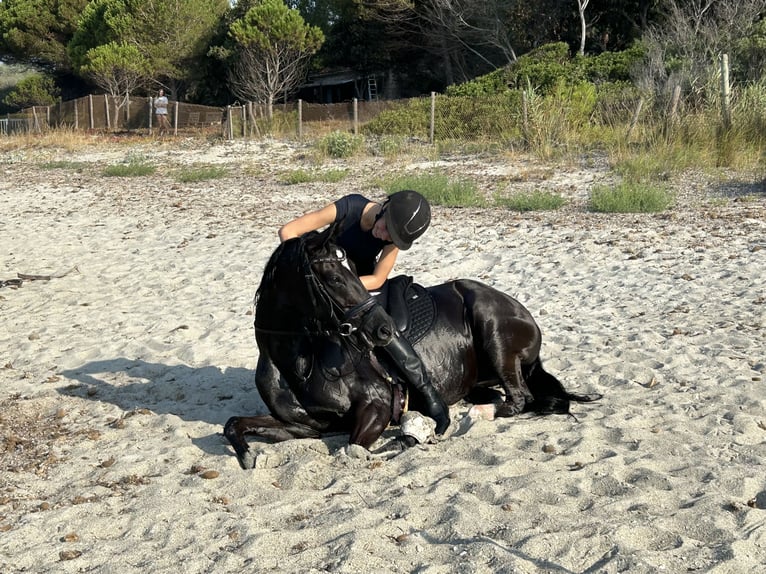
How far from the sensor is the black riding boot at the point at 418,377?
15.1ft

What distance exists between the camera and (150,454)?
4.96 m

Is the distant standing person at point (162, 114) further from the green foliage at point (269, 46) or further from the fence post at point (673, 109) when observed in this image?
the fence post at point (673, 109)

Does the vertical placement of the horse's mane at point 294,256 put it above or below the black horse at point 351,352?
above

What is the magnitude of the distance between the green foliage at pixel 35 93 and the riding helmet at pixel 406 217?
54.1 metres

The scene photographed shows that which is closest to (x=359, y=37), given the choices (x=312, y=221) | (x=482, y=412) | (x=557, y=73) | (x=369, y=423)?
(x=557, y=73)

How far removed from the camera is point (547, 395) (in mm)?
5625

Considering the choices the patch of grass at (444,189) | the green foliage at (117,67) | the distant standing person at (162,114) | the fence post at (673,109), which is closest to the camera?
the patch of grass at (444,189)

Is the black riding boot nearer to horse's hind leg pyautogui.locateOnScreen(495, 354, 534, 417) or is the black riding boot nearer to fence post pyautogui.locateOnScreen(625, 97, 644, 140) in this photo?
horse's hind leg pyautogui.locateOnScreen(495, 354, 534, 417)

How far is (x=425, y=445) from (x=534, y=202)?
8.61m

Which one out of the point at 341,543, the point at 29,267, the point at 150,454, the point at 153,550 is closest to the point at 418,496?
the point at 341,543

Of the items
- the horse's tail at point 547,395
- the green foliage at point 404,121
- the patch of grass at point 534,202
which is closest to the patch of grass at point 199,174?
the green foliage at point 404,121

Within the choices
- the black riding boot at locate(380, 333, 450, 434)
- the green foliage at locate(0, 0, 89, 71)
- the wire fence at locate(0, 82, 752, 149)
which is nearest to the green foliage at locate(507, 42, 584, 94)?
the wire fence at locate(0, 82, 752, 149)

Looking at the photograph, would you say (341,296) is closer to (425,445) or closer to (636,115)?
(425,445)

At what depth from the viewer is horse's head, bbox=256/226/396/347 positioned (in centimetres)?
421
